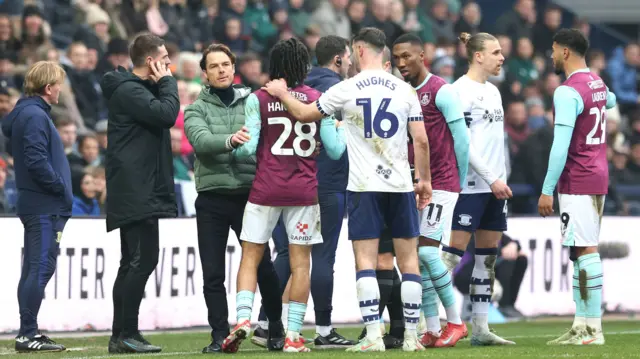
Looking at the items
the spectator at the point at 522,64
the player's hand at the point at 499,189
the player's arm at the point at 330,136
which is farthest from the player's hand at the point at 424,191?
the spectator at the point at 522,64

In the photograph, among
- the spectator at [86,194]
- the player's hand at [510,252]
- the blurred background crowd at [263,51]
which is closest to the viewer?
the spectator at [86,194]

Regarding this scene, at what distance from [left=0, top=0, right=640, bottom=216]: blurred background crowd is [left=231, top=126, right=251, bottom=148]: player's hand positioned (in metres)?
4.99

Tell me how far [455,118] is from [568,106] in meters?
0.94

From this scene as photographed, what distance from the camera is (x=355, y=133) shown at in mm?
9266

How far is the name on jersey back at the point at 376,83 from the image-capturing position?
920cm

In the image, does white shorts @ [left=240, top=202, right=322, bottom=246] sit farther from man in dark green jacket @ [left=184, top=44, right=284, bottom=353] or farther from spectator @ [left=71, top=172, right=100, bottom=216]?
spectator @ [left=71, top=172, right=100, bottom=216]

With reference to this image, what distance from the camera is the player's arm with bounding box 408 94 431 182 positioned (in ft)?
30.4

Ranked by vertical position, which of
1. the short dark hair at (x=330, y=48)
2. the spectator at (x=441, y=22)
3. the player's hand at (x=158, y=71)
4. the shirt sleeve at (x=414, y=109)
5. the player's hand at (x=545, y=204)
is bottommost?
the player's hand at (x=545, y=204)

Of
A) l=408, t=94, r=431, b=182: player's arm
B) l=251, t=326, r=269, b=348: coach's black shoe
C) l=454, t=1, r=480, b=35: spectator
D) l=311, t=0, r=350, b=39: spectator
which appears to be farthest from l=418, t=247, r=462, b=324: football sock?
l=454, t=1, r=480, b=35: spectator

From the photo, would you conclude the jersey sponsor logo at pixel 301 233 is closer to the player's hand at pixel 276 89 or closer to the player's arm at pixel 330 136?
the player's arm at pixel 330 136

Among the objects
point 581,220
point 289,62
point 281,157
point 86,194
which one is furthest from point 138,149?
point 86,194

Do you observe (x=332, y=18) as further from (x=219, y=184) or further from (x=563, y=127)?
(x=219, y=184)

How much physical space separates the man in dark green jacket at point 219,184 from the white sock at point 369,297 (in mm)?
900

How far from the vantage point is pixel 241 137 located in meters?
9.21
